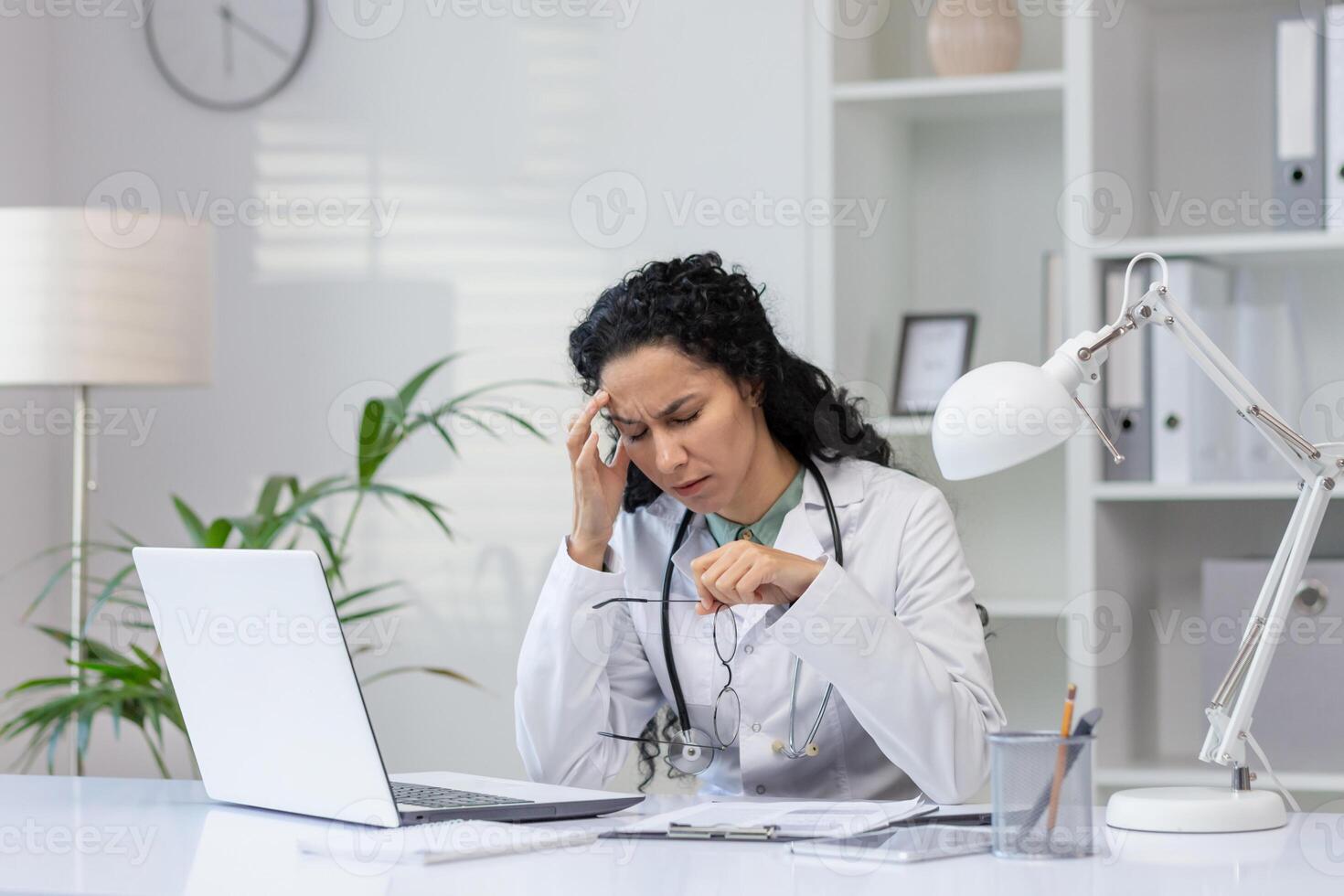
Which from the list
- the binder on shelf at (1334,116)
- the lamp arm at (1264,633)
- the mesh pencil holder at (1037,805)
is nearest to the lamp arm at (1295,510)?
the lamp arm at (1264,633)

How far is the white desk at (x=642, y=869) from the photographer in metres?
1.15

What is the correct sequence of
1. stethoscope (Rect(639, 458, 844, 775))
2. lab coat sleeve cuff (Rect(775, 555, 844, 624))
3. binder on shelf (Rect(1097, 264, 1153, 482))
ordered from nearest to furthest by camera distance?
lab coat sleeve cuff (Rect(775, 555, 844, 624))
stethoscope (Rect(639, 458, 844, 775))
binder on shelf (Rect(1097, 264, 1153, 482))

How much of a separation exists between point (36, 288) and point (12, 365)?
0.13 metres

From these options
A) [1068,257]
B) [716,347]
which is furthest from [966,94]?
[716,347]

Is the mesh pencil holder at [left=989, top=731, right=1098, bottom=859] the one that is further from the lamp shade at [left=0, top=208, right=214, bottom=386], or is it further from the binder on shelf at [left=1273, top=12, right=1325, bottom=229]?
the lamp shade at [left=0, top=208, right=214, bottom=386]

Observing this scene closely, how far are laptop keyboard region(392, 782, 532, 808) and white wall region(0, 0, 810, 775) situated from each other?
137 cm

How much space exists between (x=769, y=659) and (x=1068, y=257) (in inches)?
37.1

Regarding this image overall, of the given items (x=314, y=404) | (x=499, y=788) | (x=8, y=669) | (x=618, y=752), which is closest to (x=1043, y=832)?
(x=499, y=788)

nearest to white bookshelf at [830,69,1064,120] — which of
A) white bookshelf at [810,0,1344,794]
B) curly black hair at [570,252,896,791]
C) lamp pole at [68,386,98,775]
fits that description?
white bookshelf at [810,0,1344,794]

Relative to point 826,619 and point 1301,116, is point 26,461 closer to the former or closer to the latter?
point 826,619

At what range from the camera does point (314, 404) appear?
10.1 ft

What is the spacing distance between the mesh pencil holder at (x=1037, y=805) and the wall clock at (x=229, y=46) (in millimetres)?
2336

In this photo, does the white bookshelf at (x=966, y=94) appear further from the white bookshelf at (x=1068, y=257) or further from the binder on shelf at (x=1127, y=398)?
the binder on shelf at (x=1127, y=398)

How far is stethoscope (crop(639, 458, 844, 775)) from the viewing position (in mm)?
1725
